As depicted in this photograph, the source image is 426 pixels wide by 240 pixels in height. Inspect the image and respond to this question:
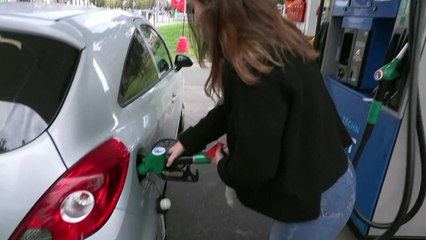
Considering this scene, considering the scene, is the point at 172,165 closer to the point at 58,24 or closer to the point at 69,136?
the point at 69,136

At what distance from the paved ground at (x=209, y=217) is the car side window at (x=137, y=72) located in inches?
45.5

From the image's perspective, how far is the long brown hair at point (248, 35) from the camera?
115 cm

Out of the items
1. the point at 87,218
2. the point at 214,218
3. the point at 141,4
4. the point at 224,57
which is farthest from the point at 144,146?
the point at 141,4

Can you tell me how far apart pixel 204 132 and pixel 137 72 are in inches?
32.7

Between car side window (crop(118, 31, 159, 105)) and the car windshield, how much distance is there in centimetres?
33

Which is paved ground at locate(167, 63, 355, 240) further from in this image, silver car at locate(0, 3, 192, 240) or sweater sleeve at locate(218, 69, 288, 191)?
sweater sleeve at locate(218, 69, 288, 191)

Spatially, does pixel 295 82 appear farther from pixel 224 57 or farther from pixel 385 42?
pixel 385 42

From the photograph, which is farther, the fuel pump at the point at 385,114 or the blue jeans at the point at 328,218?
the fuel pump at the point at 385,114

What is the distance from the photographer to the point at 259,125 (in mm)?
1124

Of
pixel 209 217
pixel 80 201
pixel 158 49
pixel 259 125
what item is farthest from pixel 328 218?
pixel 158 49

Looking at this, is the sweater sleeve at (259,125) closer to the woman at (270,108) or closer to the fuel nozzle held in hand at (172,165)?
the woman at (270,108)

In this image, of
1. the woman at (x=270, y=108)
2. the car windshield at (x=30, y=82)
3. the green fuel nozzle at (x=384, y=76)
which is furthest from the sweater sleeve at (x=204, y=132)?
the green fuel nozzle at (x=384, y=76)

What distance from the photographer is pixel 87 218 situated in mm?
1314

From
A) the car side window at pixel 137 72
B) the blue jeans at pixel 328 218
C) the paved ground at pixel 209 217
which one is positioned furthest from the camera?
the paved ground at pixel 209 217
